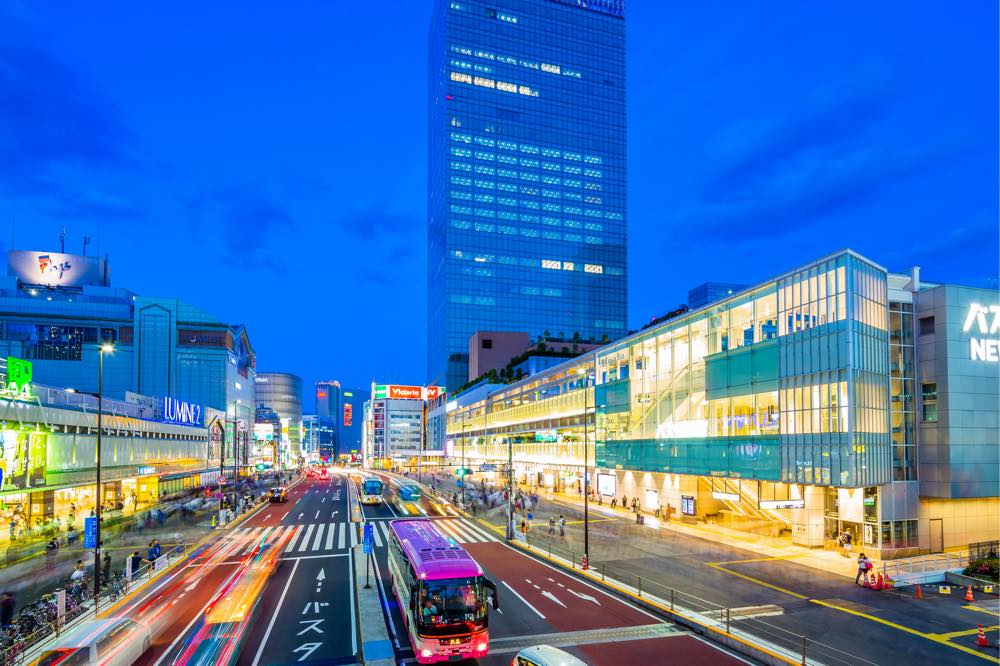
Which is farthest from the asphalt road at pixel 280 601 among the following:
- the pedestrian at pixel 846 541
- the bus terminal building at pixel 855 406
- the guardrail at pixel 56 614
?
the pedestrian at pixel 846 541

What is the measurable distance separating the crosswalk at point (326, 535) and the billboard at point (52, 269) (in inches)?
4218

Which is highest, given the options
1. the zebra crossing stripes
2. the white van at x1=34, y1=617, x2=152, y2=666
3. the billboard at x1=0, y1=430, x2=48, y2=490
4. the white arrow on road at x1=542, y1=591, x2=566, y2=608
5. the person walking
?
the billboard at x1=0, y1=430, x2=48, y2=490

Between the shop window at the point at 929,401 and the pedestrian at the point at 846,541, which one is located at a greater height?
the shop window at the point at 929,401

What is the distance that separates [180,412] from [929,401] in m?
84.0

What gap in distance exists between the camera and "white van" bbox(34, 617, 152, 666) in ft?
55.1

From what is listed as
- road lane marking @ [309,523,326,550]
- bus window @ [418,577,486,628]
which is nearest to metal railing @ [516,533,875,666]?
bus window @ [418,577,486,628]

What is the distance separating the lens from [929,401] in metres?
39.8

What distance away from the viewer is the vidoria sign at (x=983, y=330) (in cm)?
3941

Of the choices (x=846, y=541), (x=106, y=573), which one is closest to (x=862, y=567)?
(x=846, y=541)

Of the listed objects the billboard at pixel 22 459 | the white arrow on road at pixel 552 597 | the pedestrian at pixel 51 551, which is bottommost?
the pedestrian at pixel 51 551

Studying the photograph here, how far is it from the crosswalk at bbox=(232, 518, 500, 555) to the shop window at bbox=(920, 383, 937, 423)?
29.8 metres

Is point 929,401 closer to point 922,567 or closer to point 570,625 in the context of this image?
point 922,567

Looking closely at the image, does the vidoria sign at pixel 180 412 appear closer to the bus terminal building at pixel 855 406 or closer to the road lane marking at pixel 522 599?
the bus terminal building at pixel 855 406

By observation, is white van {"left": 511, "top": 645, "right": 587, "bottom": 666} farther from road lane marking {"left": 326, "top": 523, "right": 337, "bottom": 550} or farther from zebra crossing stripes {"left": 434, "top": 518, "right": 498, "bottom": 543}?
zebra crossing stripes {"left": 434, "top": 518, "right": 498, "bottom": 543}
